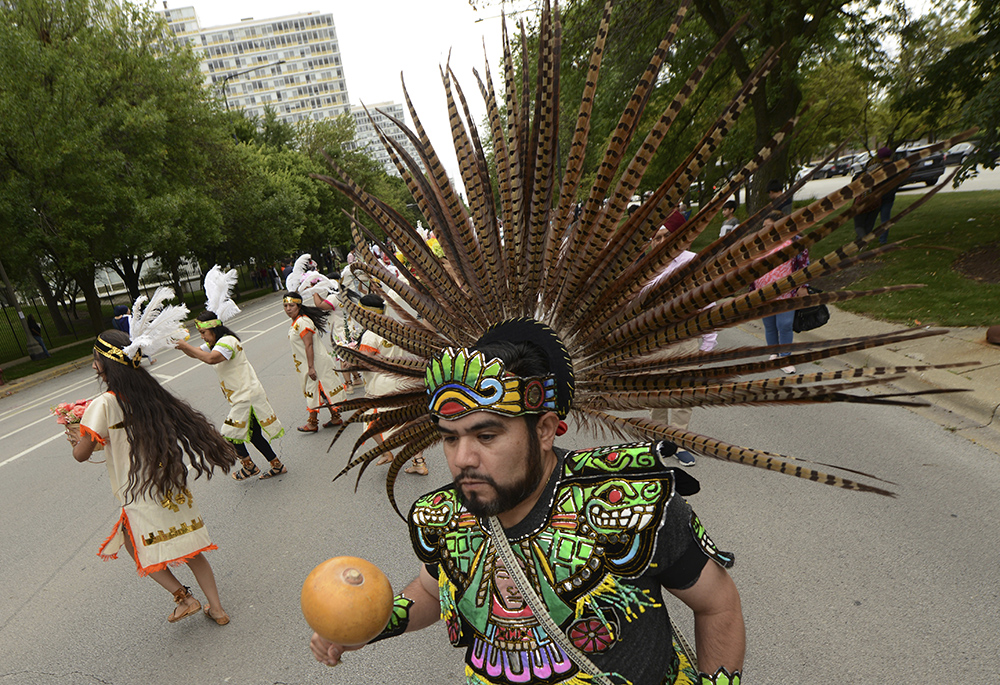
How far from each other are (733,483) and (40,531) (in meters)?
6.21

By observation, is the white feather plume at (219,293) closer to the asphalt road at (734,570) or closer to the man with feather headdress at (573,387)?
the asphalt road at (734,570)

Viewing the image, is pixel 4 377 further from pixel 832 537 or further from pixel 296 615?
pixel 832 537

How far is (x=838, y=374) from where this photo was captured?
1.19 meters

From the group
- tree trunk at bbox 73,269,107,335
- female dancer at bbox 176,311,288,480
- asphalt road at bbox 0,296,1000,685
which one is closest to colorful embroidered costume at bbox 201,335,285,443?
female dancer at bbox 176,311,288,480

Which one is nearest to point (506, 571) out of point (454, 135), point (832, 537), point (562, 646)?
point (562, 646)

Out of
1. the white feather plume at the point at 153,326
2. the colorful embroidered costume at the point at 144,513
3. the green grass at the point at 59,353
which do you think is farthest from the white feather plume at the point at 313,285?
the green grass at the point at 59,353

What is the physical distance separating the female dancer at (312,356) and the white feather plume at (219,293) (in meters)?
1.06

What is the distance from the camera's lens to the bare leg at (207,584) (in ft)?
11.7

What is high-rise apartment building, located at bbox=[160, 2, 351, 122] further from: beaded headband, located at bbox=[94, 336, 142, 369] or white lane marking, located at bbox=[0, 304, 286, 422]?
beaded headband, located at bbox=[94, 336, 142, 369]

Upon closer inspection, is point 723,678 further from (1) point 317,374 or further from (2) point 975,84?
(2) point 975,84

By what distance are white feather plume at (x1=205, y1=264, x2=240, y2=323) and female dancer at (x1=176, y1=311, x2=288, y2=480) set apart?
0.52 ft

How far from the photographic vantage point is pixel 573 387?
59.3 inches

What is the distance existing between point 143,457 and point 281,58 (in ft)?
417

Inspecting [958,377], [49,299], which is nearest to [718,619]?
[958,377]
